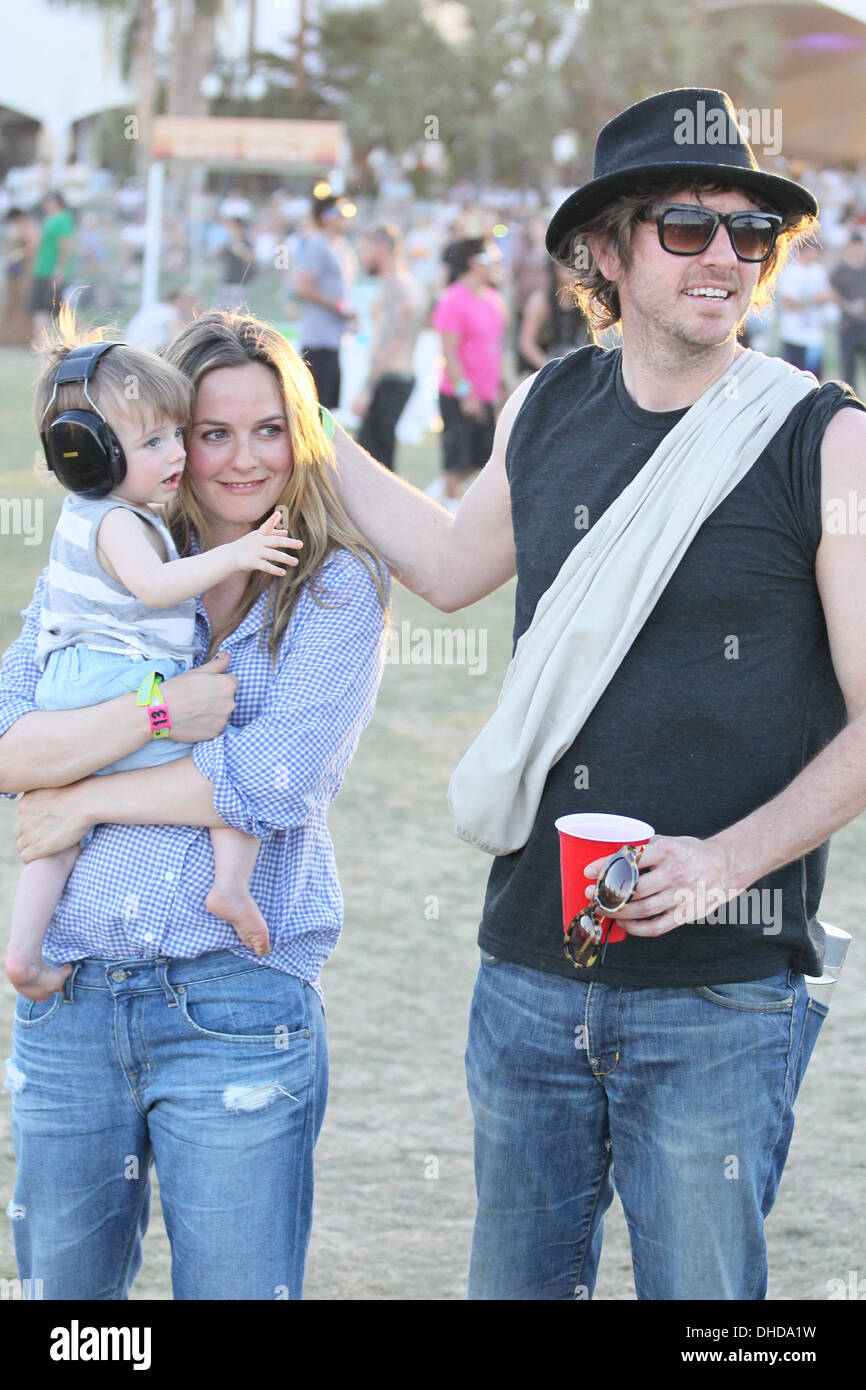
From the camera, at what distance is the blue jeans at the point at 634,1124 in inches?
88.4

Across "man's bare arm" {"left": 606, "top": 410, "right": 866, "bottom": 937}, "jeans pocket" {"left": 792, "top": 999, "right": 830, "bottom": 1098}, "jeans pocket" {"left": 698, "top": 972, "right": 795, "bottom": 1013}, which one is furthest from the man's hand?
"jeans pocket" {"left": 792, "top": 999, "right": 830, "bottom": 1098}

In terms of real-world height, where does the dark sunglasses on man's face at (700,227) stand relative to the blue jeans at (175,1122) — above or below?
above

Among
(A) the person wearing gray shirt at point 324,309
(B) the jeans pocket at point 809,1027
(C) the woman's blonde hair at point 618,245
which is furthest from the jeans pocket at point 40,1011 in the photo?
(A) the person wearing gray shirt at point 324,309

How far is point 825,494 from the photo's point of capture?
2166 millimetres

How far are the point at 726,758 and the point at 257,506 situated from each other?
0.88m

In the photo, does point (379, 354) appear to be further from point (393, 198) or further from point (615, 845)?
point (393, 198)

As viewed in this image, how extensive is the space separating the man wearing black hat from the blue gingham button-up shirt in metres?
0.25

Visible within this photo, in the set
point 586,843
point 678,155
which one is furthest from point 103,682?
point 678,155

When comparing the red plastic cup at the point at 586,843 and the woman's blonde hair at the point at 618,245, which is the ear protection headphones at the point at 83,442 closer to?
the woman's blonde hair at the point at 618,245

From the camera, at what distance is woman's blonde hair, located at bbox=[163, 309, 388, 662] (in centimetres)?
242

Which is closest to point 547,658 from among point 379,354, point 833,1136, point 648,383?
point 648,383

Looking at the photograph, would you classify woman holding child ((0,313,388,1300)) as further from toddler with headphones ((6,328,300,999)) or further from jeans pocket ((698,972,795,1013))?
jeans pocket ((698,972,795,1013))

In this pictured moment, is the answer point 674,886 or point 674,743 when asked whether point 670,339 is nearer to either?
point 674,743

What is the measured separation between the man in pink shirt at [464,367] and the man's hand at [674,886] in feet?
32.7
